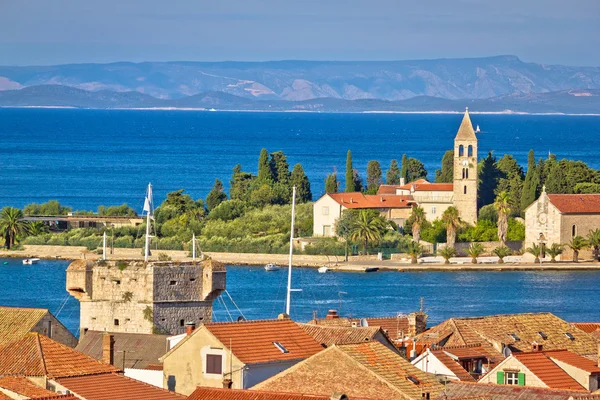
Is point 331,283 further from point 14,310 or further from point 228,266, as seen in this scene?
point 14,310

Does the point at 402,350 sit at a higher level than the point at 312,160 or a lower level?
lower

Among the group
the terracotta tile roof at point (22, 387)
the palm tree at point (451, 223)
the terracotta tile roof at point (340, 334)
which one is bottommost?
the terracotta tile roof at point (22, 387)

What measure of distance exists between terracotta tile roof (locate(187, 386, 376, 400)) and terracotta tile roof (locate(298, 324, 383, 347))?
18.9ft

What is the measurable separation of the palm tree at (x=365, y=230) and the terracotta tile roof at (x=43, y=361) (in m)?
61.6

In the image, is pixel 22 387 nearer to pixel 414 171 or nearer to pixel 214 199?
pixel 214 199

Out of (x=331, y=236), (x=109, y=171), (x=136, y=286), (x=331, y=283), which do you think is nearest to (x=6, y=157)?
(x=109, y=171)

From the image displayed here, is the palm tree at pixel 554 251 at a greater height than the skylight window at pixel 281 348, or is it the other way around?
the palm tree at pixel 554 251

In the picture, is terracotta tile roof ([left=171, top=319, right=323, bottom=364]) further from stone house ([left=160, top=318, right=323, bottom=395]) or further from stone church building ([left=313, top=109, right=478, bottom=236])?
stone church building ([left=313, top=109, right=478, bottom=236])

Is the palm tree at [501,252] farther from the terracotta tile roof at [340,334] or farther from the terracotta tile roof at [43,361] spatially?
the terracotta tile roof at [43,361]

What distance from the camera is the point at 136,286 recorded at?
33.2 meters

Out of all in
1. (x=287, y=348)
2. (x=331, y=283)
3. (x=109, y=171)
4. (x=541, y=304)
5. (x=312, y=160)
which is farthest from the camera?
(x=312, y=160)

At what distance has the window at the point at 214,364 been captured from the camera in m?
25.6

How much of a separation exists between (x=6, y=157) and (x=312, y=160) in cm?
3572

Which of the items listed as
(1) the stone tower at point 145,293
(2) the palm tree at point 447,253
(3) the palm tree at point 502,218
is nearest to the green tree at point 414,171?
(3) the palm tree at point 502,218
